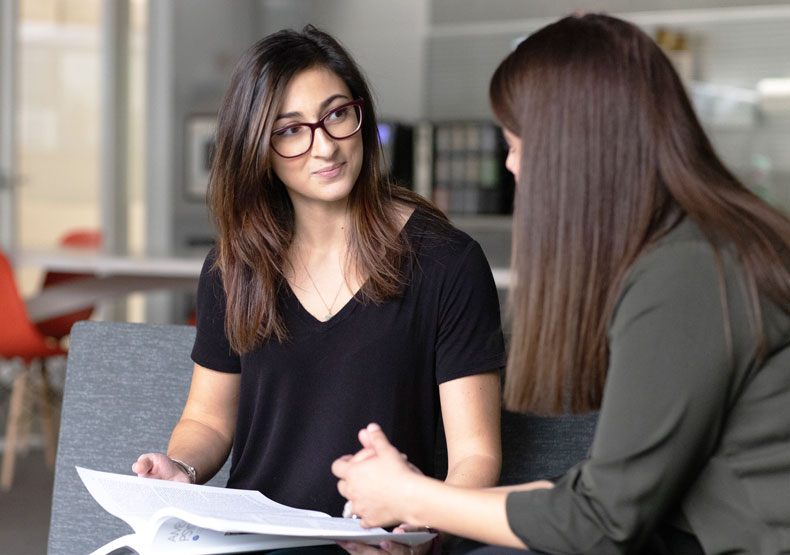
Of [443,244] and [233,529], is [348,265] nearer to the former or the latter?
[443,244]

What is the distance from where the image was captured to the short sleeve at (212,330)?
1.62 m

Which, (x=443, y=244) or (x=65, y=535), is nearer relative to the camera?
(x=443, y=244)

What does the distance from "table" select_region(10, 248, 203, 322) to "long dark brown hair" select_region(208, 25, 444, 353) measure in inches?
100

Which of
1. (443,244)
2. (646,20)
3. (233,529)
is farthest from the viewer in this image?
(646,20)

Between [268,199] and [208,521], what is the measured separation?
2.27 feet

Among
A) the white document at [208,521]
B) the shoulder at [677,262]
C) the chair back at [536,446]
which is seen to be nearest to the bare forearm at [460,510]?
the white document at [208,521]

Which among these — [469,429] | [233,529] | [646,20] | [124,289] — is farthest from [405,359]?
[646,20]

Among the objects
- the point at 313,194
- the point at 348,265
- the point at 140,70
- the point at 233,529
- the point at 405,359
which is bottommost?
the point at 233,529

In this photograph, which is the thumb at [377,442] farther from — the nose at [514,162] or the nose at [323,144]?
the nose at [323,144]

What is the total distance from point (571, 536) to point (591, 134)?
1.28ft

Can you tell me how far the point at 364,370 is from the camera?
58.8 inches

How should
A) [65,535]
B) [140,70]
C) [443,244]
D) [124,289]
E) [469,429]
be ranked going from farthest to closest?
[140,70]
[124,289]
[65,535]
[443,244]
[469,429]

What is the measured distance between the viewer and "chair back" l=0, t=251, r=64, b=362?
3783 mm

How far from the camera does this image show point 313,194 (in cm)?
155
